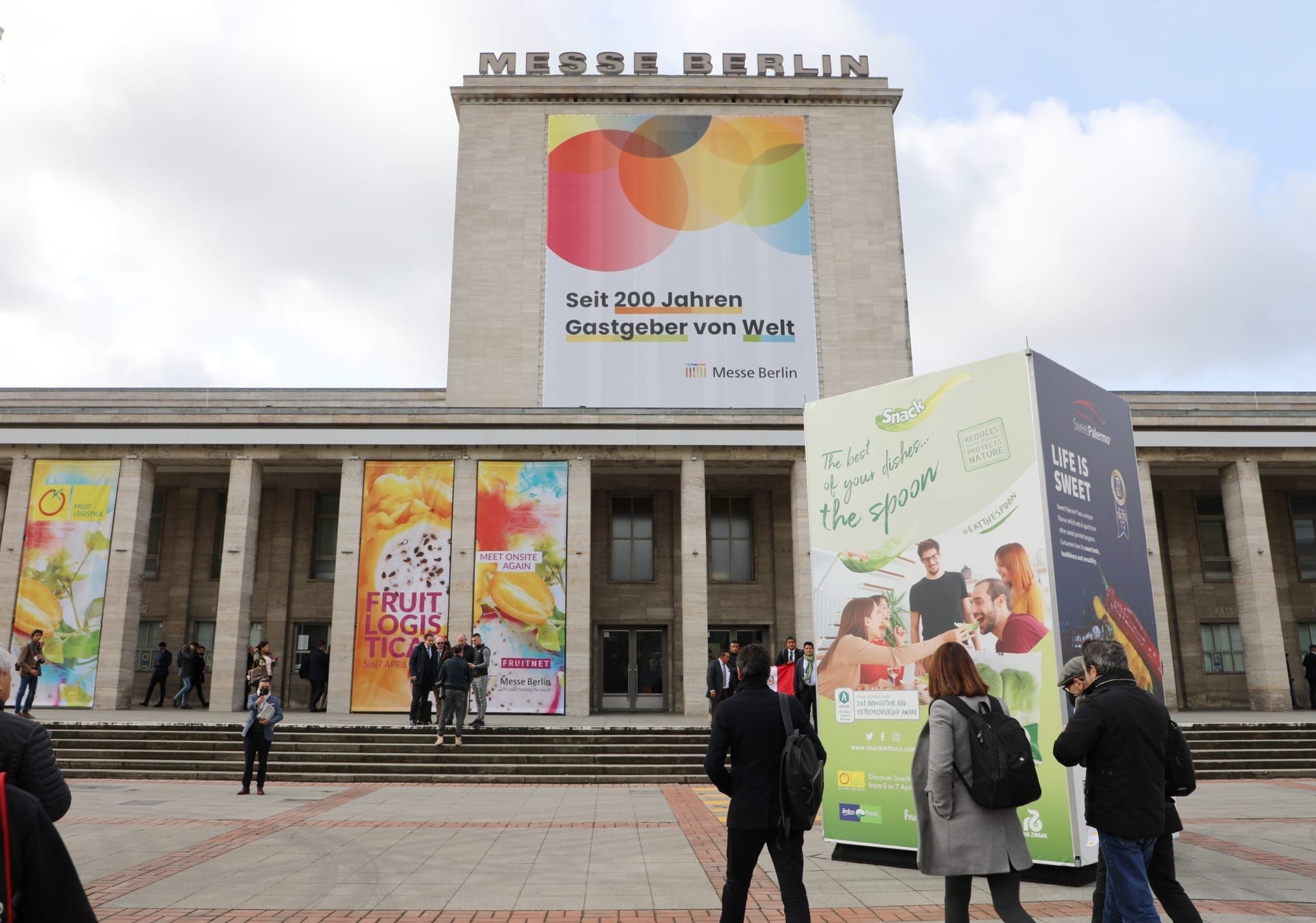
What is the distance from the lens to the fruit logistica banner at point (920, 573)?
8211 mm

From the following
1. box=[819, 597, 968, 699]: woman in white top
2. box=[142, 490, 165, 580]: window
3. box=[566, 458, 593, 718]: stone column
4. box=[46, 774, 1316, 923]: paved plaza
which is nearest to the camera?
box=[46, 774, 1316, 923]: paved plaza

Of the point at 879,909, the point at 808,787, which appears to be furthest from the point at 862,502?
the point at 808,787

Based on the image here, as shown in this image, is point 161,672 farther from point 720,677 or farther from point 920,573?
point 920,573

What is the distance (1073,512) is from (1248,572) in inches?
860

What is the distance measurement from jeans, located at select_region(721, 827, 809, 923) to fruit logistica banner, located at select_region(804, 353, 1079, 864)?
10.1 feet

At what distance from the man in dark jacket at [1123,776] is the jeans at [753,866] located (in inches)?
62.6

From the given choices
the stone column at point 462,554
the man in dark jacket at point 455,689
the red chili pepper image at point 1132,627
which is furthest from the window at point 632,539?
the red chili pepper image at point 1132,627

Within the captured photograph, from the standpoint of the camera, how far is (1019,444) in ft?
27.9

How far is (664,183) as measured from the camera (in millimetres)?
33000

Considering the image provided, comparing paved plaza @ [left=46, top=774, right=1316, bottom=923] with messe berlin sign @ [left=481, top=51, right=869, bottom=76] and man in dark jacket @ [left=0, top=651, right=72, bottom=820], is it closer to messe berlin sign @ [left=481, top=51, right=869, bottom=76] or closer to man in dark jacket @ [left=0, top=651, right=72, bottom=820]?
man in dark jacket @ [left=0, top=651, right=72, bottom=820]

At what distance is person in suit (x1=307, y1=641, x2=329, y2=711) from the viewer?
85.7ft

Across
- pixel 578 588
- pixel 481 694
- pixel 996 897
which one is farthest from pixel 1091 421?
pixel 578 588

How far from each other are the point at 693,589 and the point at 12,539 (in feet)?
59.4

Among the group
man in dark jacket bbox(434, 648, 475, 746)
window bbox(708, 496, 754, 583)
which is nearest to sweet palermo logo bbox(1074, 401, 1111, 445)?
man in dark jacket bbox(434, 648, 475, 746)
